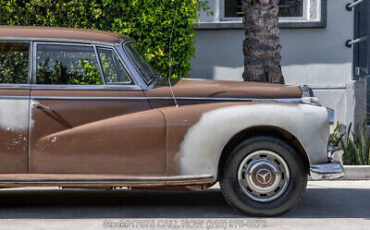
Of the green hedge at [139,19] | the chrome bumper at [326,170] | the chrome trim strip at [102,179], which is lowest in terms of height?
the chrome trim strip at [102,179]

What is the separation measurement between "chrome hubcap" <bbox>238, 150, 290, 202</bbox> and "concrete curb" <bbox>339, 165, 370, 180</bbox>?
2.81 meters

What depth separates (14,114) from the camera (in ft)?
21.3

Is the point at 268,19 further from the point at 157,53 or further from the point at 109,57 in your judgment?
the point at 109,57

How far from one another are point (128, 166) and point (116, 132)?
1.06ft

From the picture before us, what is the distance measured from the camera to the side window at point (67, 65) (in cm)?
666

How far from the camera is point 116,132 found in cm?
647

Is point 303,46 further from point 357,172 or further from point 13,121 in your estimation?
point 13,121

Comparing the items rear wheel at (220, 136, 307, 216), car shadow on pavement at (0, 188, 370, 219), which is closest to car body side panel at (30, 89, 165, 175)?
car shadow on pavement at (0, 188, 370, 219)

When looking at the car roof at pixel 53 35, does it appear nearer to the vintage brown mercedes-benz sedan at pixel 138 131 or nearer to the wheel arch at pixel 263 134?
the vintage brown mercedes-benz sedan at pixel 138 131

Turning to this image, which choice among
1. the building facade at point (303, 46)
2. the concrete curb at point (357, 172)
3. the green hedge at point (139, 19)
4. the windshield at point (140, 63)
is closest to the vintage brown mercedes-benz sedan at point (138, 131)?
the windshield at point (140, 63)

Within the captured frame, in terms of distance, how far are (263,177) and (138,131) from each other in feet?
3.94

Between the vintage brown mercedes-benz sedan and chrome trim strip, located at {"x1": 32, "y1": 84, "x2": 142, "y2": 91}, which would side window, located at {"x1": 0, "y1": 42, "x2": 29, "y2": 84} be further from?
chrome trim strip, located at {"x1": 32, "y1": 84, "x2": 142, "y2": 91}

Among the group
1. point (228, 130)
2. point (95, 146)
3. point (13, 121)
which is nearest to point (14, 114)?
point (13, 121)

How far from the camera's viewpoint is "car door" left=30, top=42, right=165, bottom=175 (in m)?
6.46
